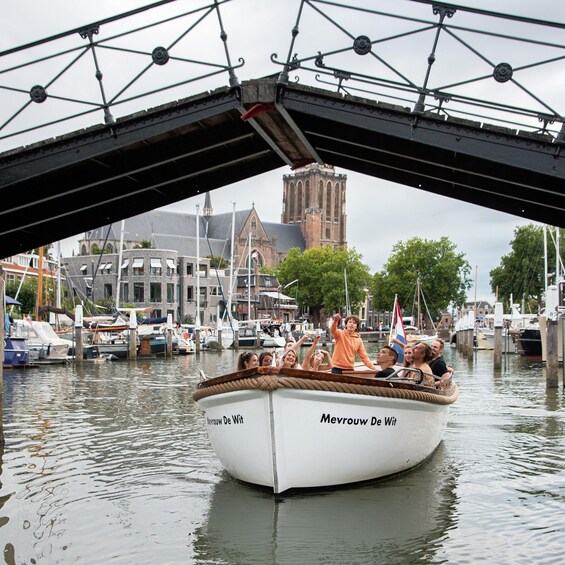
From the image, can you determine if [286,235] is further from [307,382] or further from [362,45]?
[307,382]

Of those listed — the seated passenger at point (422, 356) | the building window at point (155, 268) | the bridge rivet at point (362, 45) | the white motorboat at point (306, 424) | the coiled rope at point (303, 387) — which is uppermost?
the building window at point (155, 268)

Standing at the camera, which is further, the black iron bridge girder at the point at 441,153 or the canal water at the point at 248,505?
the black iron bridge girder at the point at 441,153

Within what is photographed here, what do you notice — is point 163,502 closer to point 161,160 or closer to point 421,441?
point 421,441

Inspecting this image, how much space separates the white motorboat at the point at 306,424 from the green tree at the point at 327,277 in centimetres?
10742

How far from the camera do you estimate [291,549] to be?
7988 millimetres

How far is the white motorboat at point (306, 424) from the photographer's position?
9164 millimetres

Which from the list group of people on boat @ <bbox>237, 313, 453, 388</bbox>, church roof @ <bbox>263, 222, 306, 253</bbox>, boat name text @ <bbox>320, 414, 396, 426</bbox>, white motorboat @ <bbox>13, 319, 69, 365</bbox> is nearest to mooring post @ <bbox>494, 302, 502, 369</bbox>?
white motorboat @ <bbox>13, 319, 69, 365</bbox>

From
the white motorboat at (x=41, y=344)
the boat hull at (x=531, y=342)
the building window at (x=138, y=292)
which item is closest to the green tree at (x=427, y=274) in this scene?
the building window at (x=138, y=292)

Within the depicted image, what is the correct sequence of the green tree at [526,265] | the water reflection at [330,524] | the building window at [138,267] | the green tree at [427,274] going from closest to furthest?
the water reflection at [330,524]
the building window at [138,267]
the green tree at [526,265]
the green tree at [427,274]

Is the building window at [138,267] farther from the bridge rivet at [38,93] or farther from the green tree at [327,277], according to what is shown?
the bridge rivet at [38,93]

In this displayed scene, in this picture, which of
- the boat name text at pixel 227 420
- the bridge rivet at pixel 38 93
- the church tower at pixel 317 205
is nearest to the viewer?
the boat name text at pixel 227 420

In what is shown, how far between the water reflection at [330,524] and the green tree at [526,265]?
8620cm

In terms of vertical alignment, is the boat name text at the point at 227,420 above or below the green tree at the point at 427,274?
below

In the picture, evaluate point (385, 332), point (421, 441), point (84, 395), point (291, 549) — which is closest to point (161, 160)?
point (421, 441)
